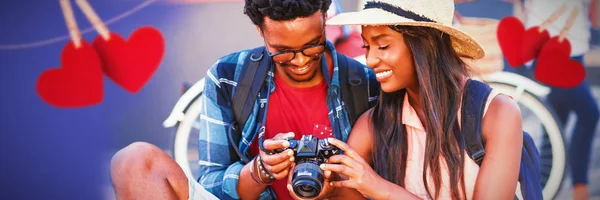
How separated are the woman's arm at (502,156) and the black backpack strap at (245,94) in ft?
3.32

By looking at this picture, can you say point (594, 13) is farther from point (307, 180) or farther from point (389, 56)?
point (307, 180)

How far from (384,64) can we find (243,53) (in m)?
0.80

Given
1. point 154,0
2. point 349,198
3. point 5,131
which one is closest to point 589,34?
point 349,198

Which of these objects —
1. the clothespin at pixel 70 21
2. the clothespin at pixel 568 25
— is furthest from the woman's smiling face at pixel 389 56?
the clothespin at pixel 70 21

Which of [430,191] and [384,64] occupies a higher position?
[384,64]

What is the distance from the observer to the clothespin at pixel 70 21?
11.2ft

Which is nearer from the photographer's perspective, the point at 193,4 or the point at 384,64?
the point at 384,64

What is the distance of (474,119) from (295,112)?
2.63 ft

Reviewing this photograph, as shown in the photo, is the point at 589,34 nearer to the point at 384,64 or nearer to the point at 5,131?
the point at 384,64

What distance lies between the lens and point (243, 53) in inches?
110

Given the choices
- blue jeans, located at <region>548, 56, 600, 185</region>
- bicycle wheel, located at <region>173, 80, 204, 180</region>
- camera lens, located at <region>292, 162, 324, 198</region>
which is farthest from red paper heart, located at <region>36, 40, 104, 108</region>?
blue jeans, located at <region>548, 56, 600, 185</region>

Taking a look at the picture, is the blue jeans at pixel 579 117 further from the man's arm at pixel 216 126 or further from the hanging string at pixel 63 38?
the hanging string at pixel 63 38

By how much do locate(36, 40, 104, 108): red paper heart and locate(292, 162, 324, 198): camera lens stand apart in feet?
5.89

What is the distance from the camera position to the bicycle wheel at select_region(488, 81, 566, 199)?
140 inches
